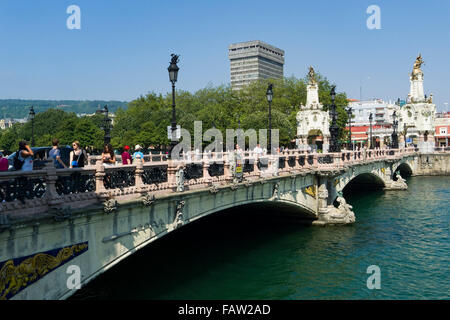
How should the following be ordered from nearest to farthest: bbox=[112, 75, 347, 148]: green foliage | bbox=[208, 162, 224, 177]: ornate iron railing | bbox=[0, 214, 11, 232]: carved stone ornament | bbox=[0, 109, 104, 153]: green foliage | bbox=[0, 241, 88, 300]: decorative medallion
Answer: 1. bbox=[0, 214, 11, 232]: carved stone ornament
2. bbox=[0, 241, 88, 300]: decorative medallion
3. bbox=[208, 162, 224, 177]: ornate iron railing
4. bbox=[112, 75, 347, 148]: green foliage
5. bbox=[0, 109, 104, 153]: green foliage

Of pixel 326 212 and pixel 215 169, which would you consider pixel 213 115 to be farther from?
pixel 215 169

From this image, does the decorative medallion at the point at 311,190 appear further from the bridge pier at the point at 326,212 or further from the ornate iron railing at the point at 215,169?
the ornate iron railing at the point at 215,169

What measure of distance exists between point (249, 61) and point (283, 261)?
16533 centimetres

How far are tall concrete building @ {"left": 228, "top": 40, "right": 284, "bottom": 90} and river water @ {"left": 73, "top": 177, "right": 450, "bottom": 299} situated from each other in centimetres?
15161

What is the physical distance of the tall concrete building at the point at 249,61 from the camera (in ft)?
581

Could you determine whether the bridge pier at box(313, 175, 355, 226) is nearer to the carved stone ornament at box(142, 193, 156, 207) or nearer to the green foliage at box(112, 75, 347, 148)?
the carved stone ornament at box(142, 193, 156, 207)

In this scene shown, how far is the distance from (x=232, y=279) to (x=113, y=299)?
487 centimetres

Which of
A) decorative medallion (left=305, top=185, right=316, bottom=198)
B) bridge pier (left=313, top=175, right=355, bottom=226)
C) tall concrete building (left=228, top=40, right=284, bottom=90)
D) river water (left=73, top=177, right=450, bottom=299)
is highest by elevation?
tall concrete building (left=228, top=40, right=284, bottom=90)

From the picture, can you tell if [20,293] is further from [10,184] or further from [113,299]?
[113,299]

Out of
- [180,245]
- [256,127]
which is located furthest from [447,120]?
[180,245]

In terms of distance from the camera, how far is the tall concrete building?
581ft

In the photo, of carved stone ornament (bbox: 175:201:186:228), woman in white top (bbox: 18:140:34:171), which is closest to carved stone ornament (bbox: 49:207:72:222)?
woman in white top (bbox: 18:140:34:171)

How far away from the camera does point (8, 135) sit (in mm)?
97688
